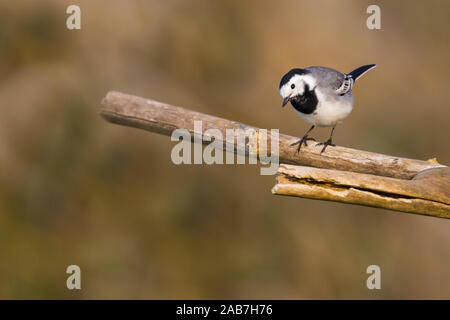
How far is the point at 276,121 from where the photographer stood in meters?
4.41

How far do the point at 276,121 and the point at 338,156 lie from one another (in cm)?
192

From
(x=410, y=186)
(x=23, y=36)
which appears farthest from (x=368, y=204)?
(x=23, y=36)

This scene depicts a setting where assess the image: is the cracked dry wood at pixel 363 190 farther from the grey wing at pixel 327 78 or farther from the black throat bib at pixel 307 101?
the grey wing at pixel 327 78

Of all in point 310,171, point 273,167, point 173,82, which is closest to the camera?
point 310,171

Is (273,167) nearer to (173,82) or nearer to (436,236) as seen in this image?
(173,82)

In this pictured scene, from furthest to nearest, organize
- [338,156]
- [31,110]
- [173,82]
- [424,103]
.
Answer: [424,103], [173,82], [31,110], [338,156]

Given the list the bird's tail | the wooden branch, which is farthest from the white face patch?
the bird's tail

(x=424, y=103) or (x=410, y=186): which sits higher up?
(x=424, y=103)

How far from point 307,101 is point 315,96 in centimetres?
5

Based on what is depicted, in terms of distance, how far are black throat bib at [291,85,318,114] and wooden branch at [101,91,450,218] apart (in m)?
0.17

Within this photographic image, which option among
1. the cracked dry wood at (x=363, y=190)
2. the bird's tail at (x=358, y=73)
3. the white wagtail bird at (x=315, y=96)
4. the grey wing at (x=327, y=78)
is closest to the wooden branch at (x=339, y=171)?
the cracked dry wood at (x=363, y=190)

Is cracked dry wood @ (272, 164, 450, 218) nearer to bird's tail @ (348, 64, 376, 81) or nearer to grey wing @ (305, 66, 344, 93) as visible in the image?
grey wing @ (305, 66, 344, 93)

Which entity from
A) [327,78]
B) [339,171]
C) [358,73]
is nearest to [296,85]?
[327,78]

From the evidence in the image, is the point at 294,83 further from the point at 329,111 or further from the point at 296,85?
the point at 329,111
